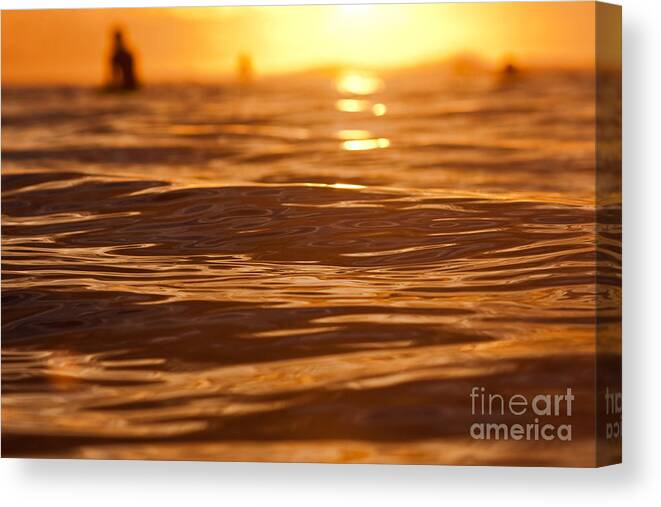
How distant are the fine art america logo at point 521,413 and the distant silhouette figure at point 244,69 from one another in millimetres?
1572

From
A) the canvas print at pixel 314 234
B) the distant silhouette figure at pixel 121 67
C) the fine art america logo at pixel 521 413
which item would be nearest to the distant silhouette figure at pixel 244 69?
the canvas print at pixel 314 234

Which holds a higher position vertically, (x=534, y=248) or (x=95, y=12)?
(x=95, y=12)

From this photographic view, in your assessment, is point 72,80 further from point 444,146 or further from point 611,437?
point 611,437

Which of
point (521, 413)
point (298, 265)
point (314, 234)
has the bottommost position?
point (521, 413)

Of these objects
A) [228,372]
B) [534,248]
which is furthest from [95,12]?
[534,248]

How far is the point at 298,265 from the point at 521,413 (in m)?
1.07

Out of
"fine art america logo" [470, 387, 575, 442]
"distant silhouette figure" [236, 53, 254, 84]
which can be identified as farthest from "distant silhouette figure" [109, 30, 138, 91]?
"fine art america logo" [470, 387, 575, 442]

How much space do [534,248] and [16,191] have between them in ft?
7.08

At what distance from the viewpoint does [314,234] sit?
5316 millimetres

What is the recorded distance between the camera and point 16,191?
5.50 meters

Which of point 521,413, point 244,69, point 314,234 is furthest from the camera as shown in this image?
point 244,69

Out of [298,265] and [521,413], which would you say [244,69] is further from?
[521,413]

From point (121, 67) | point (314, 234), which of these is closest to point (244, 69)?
point (121, 67)

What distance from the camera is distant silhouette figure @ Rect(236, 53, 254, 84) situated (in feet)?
17.8
